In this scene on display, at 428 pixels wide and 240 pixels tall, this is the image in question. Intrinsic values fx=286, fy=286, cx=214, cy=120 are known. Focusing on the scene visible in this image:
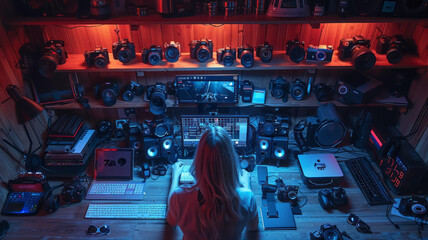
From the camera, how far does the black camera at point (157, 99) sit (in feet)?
9.18

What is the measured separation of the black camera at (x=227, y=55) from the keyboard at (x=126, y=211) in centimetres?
142

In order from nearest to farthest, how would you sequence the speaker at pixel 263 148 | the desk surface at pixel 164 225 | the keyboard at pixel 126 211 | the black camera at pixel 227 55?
the desk surface at pixel 164 225
the keyboard at pixel 126 211
the black camera at pixel 227 55
the speaker at pixel 263 148

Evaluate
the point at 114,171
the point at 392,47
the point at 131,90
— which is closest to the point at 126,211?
the point at 114,171

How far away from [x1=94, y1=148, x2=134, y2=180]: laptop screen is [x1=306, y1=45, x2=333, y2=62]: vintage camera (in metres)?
1.95

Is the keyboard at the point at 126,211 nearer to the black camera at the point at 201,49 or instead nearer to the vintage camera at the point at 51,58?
the vintage camera at the point at 51,58

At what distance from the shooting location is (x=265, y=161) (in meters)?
3.07

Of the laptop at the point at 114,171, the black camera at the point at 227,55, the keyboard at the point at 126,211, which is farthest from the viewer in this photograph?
the laptop at the point at 114,171

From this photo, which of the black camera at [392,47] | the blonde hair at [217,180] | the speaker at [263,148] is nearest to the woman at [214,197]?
the blonde hair at [217,180]

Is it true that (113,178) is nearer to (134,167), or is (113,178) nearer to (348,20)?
(134,167)

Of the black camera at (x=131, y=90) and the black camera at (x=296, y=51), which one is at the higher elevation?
the black camera at (x=296, y=51)

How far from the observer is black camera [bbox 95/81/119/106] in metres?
2.84

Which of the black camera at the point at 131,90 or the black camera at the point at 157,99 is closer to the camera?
the black camera at the point at 157,99

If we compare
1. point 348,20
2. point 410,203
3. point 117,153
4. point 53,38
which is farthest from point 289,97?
point 53,38

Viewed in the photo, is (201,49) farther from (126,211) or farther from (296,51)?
(126,211)
